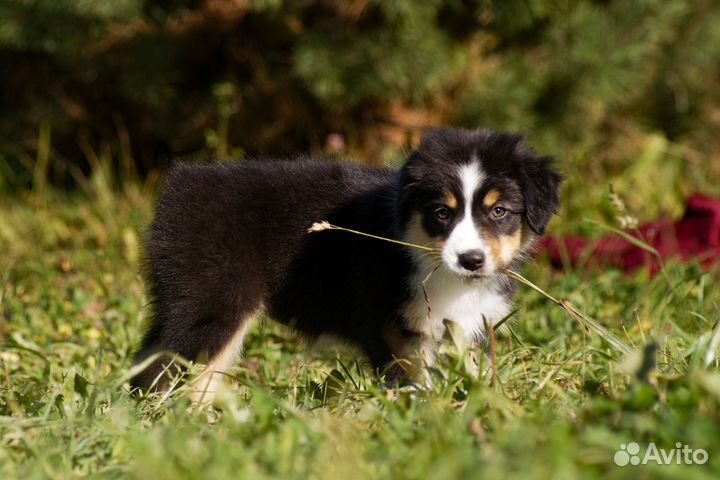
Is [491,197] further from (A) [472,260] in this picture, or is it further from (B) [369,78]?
(B) [369,78]

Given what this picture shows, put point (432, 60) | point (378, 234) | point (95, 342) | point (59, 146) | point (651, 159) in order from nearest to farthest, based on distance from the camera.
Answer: point (378, 234)
point (95, 342)
point (432, 60)
point (651, 159)
point (59, 146)

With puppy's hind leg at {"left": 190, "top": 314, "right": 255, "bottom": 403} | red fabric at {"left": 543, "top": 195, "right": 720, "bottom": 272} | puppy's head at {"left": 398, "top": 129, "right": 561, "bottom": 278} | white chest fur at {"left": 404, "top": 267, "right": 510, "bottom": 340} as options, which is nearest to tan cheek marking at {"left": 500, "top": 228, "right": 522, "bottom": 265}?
puppy's head at {"left": 398, "top": 129, "right": 561, "bottom": 278}

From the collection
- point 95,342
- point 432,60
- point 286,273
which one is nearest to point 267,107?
point 432,60

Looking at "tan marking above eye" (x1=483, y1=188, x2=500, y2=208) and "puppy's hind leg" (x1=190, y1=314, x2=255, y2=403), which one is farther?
Answer: "puppy's hind leg" (x1=190, y1=314, x2=255, y2=403)

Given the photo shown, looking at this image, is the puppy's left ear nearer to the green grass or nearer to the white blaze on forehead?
the white blaze on forehead

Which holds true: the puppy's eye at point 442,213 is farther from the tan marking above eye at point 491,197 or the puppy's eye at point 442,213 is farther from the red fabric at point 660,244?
the red fabric at point 660,244

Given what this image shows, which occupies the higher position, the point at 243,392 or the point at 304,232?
the point at 304,232

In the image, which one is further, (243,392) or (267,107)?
(267,107)

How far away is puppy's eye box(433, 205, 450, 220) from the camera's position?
3.58 metres

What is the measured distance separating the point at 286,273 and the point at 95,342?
50.2 inches

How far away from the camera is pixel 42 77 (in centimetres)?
755

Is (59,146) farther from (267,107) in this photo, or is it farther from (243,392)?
(243,392)

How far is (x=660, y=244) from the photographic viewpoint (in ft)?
18.9

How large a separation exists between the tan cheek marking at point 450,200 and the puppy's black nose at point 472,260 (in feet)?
0.73
